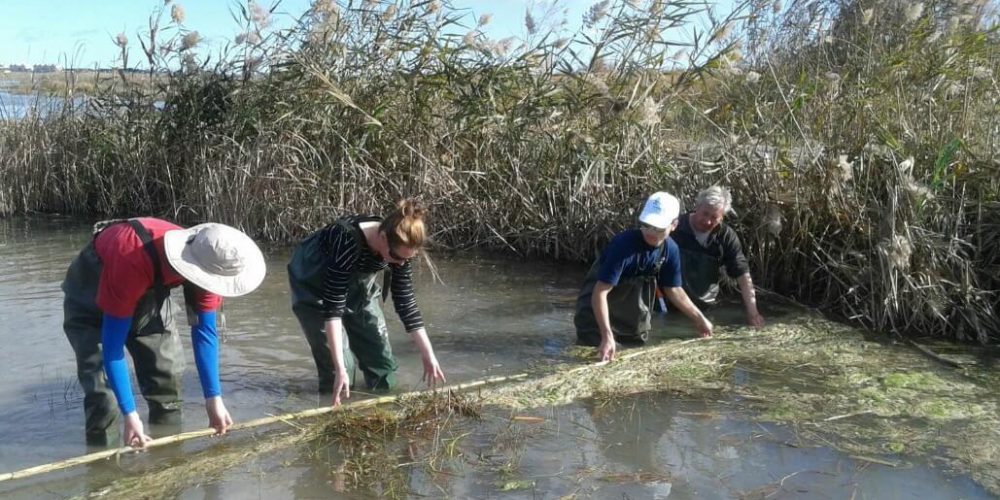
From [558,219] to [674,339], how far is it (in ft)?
7.95

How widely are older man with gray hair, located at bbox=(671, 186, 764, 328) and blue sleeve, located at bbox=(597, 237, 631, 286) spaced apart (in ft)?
2.69

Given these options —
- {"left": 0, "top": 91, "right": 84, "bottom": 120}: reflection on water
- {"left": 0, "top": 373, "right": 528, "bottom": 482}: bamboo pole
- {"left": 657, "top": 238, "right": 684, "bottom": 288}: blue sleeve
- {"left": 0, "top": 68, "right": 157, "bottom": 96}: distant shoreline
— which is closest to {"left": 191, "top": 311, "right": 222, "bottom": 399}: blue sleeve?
{"left": 0, "top": 373, "right": 528, "bottom": 482}: bamboo pole

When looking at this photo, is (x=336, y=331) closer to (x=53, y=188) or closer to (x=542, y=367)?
(x=542, y=367)

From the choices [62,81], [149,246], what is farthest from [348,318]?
[62,81]

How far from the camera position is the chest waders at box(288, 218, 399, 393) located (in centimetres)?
399

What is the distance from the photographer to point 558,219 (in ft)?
24.8

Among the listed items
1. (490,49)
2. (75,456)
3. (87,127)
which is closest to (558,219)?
(490,49)

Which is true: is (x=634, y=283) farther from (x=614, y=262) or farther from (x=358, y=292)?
(x=358, y=292)

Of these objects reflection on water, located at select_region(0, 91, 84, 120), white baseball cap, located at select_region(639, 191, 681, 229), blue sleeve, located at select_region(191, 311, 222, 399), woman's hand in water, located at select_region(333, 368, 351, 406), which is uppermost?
reflection on water, located at select_region(0, 91, 84, 120)

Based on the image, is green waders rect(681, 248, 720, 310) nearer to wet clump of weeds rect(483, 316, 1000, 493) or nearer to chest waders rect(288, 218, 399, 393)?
wet clump of weeds rect(483, 316, 1000, 493)

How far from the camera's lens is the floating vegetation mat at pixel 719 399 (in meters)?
3.40

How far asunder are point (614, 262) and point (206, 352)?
2.20 m

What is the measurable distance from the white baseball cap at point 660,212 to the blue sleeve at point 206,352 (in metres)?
2.18

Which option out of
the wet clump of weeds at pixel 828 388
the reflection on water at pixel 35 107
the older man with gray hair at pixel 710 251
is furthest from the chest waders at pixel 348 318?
the reflection on water at pixel 35 107
